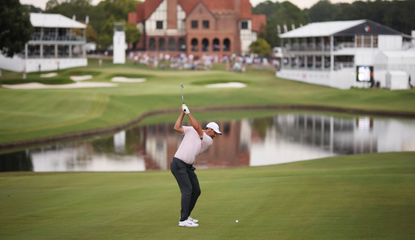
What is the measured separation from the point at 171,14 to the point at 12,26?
5302 centimetres

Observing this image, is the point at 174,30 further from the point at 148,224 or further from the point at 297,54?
the point at 148,224

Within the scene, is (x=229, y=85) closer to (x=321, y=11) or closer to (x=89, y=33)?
(x=89, y=33)

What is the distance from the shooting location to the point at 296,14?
136 metres

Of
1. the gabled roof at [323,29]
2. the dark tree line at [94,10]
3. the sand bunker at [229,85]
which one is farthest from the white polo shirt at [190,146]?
the dark tree line at [94,10]

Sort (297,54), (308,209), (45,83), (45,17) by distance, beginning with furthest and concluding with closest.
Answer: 1. (45,17)
2. (297,54)
3. (45,83)
4. (308,209)

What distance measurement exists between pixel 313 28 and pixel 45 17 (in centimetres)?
4387

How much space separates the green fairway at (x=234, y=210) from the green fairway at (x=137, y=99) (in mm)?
18978

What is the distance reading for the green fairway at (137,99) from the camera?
3572cm

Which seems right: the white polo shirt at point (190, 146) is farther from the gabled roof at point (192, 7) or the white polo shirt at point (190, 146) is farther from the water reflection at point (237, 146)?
the gabled roof at point (192, 7)

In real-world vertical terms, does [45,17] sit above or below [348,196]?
above

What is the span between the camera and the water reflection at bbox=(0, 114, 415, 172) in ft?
86.6

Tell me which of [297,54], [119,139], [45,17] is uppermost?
[45,17]

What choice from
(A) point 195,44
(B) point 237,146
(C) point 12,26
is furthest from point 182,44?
(B) point 237,146

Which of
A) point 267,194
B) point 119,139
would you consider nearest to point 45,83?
point 119,139
